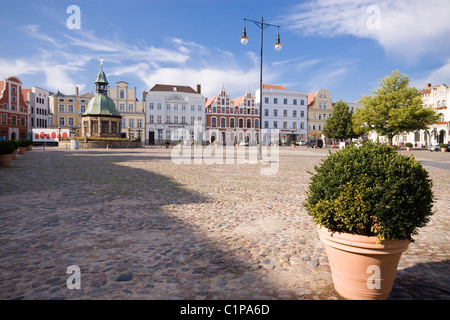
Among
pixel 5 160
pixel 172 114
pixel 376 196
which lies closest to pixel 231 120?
pixel 172 114

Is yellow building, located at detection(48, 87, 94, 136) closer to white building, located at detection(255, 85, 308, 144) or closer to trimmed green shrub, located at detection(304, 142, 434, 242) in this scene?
white building, located at detection(255, 85, 308, 144)

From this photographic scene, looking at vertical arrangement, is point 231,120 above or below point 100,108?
above

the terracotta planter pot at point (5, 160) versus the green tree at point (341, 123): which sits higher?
the green tree at point (341, 123)

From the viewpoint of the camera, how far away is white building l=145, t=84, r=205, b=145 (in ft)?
224

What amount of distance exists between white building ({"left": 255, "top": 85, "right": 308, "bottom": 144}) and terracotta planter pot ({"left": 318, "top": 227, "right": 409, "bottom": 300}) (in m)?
73.1

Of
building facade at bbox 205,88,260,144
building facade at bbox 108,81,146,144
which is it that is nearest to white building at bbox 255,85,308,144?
building facade at bbox 205,88,260,144

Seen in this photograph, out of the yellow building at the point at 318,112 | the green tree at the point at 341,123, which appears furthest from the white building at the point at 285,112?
the green tree at the point at 341,123

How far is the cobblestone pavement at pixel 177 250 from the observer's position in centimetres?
323

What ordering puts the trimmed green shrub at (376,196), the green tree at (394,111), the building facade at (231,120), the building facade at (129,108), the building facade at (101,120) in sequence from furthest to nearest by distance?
the building facade at (231,120) → the building facade at (129,108) → the building facade at (101,120) → the green tree at (394,111) → the trimmed green shrub at (376,196)

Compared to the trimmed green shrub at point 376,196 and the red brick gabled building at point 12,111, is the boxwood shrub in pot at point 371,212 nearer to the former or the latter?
the trimmed green shrub at point 376,196

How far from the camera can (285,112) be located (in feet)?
251

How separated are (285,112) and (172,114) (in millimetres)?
28286

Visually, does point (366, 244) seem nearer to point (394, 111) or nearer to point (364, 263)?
point (364, 263)

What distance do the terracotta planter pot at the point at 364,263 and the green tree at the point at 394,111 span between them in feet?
138
